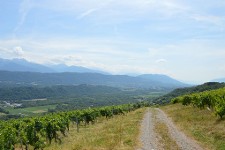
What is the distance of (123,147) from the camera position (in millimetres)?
27734

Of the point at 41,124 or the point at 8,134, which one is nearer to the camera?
the point at 8,134

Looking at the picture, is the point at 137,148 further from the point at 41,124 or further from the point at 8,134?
the point at 41,124

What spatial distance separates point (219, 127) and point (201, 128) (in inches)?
128

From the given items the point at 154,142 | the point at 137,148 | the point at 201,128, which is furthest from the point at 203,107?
the point at 137,148

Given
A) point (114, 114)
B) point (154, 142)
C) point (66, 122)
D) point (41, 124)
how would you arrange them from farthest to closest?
1. point (114, 114)
2. point (66, 122)
3. point (41, 124)
4. point (154, 142)

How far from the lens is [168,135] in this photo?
35031mm

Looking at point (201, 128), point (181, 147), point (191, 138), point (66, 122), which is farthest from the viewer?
point (66, 122)

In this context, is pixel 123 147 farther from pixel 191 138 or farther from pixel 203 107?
pixel 203 107

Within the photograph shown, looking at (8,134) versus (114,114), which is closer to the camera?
(8,134)

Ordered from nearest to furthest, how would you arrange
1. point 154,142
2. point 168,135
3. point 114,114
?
point 154,142 → point 168,135 → point 114,114

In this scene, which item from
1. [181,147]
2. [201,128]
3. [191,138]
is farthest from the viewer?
[201,128]

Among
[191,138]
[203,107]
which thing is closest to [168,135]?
[191,138]

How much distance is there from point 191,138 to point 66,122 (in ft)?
88.4

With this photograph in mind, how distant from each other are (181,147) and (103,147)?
23.2 ft
